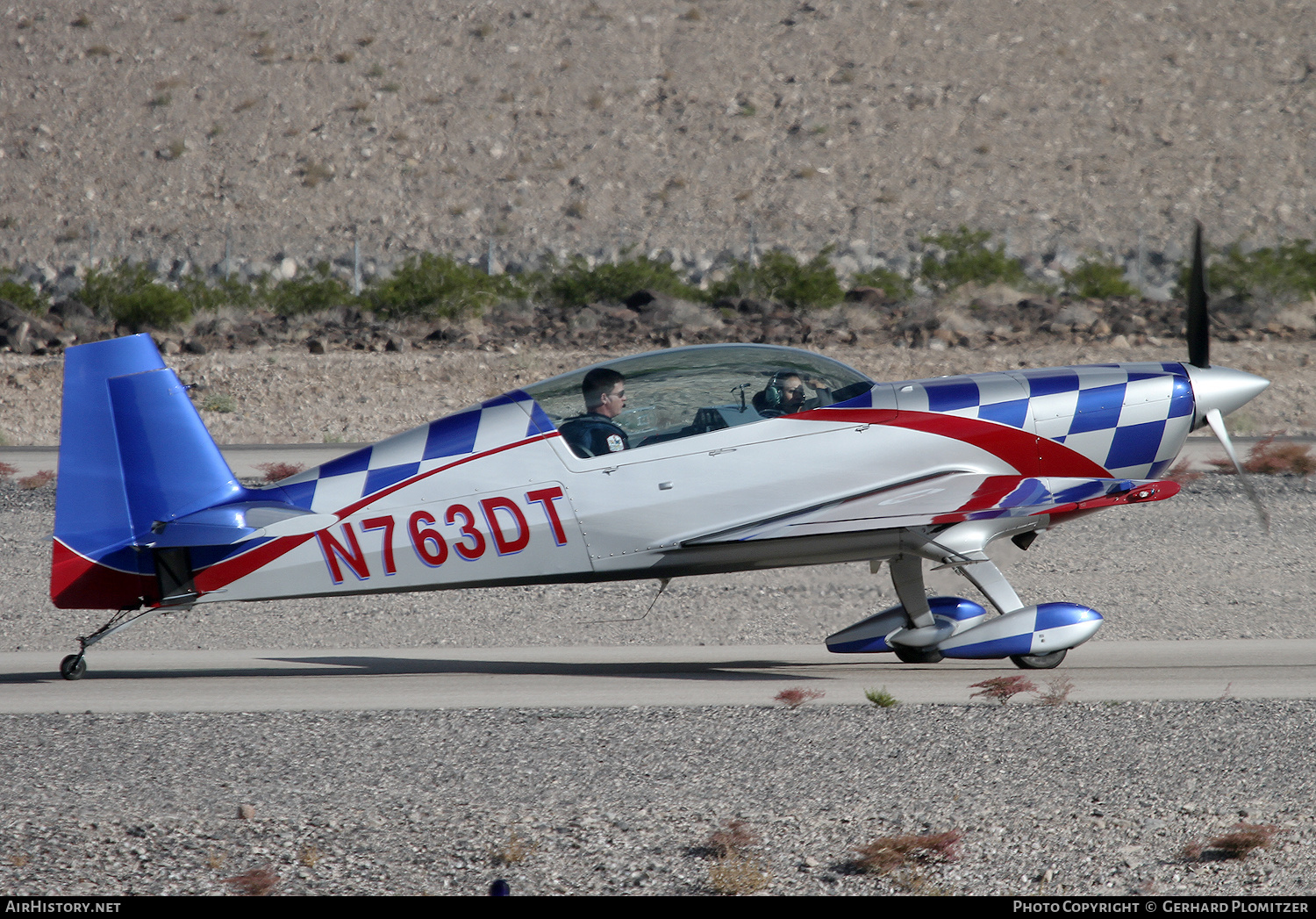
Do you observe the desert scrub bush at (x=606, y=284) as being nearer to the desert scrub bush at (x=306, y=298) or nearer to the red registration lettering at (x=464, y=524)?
the desert scrub bush at (x=306, y=298)

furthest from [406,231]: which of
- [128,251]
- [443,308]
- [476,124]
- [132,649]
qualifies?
[132,649]

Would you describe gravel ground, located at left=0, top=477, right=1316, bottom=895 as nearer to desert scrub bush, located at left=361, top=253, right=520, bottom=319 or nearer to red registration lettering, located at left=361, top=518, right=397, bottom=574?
red registration lettering, located at left=361, top=518, right=397, bottom=574

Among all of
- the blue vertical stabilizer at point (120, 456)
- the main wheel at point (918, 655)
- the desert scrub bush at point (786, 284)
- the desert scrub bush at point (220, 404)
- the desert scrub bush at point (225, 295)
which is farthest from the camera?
the desert scrub bush at point (225, 295)

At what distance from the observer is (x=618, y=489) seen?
8.06 metres

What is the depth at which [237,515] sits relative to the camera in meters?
7.85

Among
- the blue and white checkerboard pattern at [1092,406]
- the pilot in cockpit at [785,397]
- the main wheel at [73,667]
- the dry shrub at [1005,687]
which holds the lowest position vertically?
the dry shrub at [1005,687]

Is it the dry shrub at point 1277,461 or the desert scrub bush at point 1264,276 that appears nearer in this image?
the dry shrub at point 1277,461

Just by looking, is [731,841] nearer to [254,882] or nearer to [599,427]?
[254,882]

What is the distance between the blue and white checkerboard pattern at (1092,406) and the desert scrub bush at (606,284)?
26.3 m

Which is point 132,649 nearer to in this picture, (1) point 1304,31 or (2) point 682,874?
(2) point 682,874

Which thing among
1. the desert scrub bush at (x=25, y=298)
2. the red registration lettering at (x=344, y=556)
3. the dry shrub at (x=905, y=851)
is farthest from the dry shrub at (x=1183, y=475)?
the desert scrub bush at (x=25, y=298)

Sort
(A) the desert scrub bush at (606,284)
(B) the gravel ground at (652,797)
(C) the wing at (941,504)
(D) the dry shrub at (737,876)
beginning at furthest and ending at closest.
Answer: (A) the desert scrub bush at (606,284)
(C) the wing at (941,504)
(B) the gravel ground at (652,797)
(D) the dry shrub at (737,876)

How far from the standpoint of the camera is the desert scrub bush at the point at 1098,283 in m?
34.8

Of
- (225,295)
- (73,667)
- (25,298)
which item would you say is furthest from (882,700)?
(25,298)
